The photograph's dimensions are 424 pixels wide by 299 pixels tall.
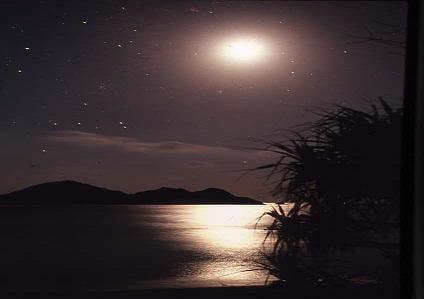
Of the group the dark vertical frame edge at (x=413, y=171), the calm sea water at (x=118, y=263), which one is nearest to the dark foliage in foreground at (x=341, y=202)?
the dark vertical frame edge at (x=413, y=171)

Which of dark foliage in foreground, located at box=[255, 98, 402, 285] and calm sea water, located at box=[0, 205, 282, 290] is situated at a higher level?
dark foliage in foreground, located at box=[255, 98, 402, 285]

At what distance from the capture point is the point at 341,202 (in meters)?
1.86

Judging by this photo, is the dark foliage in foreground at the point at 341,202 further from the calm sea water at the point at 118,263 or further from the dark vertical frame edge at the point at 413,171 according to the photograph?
the calm sea water at the point at 118,263

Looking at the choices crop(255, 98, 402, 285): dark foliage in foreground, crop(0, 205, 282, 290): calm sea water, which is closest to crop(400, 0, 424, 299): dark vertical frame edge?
crop(255, 98, 402, 285): dark foliage in foreground

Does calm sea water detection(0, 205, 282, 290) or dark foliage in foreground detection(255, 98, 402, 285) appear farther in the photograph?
calm sea water detection(0, 205, 282, 290)

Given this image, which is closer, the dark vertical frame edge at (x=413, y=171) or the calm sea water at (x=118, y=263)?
the dark vertical frame edge at (x=413, y=171)

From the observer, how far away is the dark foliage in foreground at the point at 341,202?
1723 mm

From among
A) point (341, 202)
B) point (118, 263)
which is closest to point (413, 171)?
point (341, 202)

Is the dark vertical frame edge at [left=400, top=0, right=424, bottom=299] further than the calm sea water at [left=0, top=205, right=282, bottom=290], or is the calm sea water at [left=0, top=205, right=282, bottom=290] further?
the calm sea water at [left=0, top=205, right=282, bottom=290]

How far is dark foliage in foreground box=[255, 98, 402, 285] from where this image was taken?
5.65ft

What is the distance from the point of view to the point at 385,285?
5.90 feet

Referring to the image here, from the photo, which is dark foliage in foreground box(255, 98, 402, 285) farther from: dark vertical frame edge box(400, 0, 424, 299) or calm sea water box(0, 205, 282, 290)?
calm sea water box(0, 205, 282, 290)

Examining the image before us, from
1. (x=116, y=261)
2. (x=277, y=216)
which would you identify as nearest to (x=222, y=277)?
(x=116, y=261)

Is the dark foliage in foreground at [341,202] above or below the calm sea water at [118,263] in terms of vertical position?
above
